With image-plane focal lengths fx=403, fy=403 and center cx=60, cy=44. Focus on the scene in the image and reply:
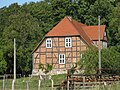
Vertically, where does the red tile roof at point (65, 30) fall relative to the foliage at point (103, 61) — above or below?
above

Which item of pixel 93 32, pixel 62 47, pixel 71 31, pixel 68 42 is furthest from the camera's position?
pixel 93 32

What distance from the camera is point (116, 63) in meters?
48.8

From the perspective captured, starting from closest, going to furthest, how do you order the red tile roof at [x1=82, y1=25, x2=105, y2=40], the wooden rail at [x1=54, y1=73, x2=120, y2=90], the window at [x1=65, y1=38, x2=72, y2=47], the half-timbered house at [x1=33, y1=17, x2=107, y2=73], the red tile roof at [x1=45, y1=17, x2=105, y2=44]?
the wooden rail at [x1=54, y1=73, x2=120, y2=90], the half-timbered house at [x1=33, y1=17, x2=107, y2=73], the window at [x1=65, y1=38, x2=72, y2=47], the red tile roof at [x1=45, y1=17, x2=105, y2=44], the red tile roof at [x1=82, y1=25, x2=105, y2=40]

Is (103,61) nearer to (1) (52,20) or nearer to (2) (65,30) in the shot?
(2) (65,30)

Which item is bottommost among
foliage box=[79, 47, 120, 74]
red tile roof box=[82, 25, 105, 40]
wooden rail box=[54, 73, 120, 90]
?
wooden rail box=[54, 73, 120, 90]

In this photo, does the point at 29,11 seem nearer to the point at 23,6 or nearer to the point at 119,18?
the point at 23,6

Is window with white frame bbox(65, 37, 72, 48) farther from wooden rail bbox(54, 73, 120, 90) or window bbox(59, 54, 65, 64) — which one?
wooden rail bbox(54, 73, 120, 90)

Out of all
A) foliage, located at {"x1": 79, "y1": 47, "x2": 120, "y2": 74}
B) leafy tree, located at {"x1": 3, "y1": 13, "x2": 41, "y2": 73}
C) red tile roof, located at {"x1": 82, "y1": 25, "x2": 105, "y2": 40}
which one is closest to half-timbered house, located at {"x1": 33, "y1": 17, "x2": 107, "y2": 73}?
red tile roof, located at {"x1": 82, "y1": 25, "x2": 105, "y2": 40}

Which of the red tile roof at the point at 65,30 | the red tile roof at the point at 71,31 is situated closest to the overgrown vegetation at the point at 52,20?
the red tile roof at the point at 71,31

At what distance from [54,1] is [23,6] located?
27.6 m

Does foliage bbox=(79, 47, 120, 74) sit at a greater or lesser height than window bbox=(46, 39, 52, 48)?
lesser

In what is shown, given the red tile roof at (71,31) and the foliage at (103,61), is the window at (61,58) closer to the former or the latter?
the red tile roof at (71,31)

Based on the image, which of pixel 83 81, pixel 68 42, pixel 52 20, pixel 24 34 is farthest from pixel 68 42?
pixel 83 81

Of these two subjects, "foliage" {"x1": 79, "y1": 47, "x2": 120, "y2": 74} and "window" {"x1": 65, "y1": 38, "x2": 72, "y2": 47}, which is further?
"window" {"x1": 65, "y1": 38, "x2": 72, "y2": 47}
